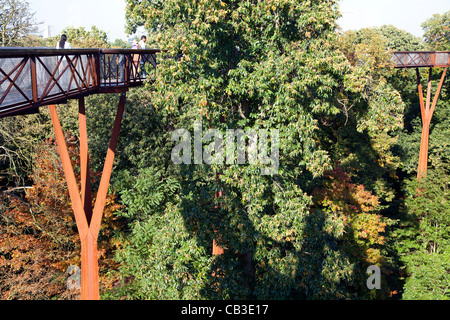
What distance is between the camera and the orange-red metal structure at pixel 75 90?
634cm

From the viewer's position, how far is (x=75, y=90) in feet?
29.0

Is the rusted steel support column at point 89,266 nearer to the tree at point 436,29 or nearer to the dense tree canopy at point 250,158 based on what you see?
the dense tree canopy at point 250,158

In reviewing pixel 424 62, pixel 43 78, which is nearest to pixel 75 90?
pixel 43 78

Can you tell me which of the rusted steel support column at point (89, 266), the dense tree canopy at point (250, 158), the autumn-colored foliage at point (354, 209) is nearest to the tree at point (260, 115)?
the dense tree canopy at point (250, 158)

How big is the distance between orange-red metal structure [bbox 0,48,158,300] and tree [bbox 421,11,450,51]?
34.5 meters

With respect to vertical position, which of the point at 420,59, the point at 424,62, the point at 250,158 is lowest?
the point at 250,158

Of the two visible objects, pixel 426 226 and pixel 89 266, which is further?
pixel 426 226

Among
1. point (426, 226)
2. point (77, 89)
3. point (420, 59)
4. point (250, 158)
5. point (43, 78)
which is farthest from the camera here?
point (420, 59)

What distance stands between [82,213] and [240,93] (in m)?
5.12

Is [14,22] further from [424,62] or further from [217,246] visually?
[424,62]

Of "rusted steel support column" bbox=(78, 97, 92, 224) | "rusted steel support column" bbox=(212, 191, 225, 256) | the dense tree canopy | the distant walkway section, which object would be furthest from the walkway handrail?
the distant walkway section

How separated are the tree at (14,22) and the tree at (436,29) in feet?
112

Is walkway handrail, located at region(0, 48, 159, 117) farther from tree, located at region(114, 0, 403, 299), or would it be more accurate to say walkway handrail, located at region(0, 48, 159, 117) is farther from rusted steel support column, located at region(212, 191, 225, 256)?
rusted steel support column, located at region(212, 191, 225, 256)

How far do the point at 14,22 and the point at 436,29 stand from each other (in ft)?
126
